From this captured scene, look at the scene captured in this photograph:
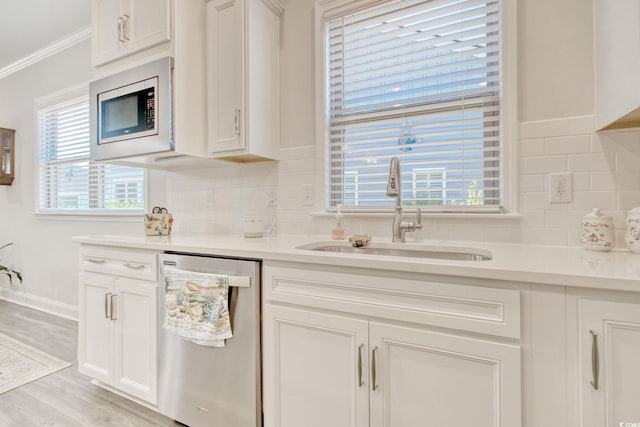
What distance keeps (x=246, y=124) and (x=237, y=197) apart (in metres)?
0.56

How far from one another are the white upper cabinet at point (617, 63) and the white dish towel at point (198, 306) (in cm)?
158

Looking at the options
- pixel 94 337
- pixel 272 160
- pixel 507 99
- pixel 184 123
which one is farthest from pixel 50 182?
pixel 507 99

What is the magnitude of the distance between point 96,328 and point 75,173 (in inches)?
82.8

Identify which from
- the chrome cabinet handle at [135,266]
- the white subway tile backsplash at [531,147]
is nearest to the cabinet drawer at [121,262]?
the chrome cabinet handle at [135,266]

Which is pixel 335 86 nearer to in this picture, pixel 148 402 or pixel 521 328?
pixel 521 328

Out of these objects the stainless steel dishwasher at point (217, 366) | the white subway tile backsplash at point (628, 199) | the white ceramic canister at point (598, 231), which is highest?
the white subway tile backsplash at point (628, 199)

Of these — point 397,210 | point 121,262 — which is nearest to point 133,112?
point 121,262

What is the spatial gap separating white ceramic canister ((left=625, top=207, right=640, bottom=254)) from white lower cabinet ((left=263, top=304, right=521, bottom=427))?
668 mm

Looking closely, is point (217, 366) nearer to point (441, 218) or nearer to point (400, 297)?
point (400, 297)

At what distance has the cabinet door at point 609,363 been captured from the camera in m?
0.80

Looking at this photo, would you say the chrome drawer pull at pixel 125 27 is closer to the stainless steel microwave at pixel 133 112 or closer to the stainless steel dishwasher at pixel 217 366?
the stainless steel microwave at pixel 133 112

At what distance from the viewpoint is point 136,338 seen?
167cm

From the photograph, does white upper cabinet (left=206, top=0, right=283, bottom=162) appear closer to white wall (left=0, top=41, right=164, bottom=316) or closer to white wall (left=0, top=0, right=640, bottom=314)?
white wall (left=0, top=0, right=640, bottom=314)

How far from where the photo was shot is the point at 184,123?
71.4 inches
